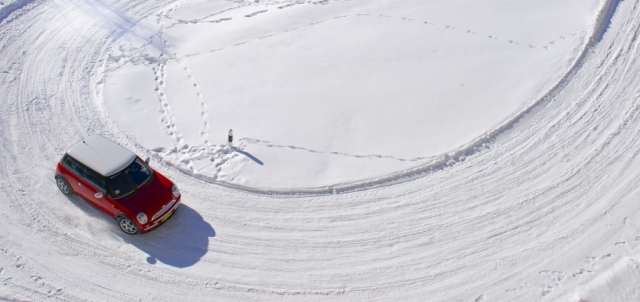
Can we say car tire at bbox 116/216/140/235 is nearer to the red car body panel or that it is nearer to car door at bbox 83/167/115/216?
the red car body panel

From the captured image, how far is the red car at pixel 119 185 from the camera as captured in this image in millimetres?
12227

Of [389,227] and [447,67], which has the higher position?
[447,67]

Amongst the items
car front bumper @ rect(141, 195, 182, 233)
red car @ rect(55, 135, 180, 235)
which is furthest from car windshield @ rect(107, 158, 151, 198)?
car front bumper @ rect(141, 195, 182, 233)

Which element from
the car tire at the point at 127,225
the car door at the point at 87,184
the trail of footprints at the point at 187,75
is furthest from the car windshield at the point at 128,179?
the trail of footprints at the point at 187,75

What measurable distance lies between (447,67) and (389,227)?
7.04 metres

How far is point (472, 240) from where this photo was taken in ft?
41.1

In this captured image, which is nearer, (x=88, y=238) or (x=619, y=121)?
(x=88, y=238)

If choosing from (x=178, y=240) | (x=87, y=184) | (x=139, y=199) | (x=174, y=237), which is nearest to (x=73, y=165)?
(x=87, y=184)

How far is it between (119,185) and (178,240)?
1.81 metres

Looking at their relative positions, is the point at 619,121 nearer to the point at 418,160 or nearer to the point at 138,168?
the point at 418,160

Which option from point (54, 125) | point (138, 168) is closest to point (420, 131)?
point (138, 168)

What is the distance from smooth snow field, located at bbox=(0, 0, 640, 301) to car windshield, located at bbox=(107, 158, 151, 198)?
0.99m

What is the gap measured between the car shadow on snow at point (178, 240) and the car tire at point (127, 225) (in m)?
0.14

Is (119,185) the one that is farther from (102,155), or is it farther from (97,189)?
(102,155)
